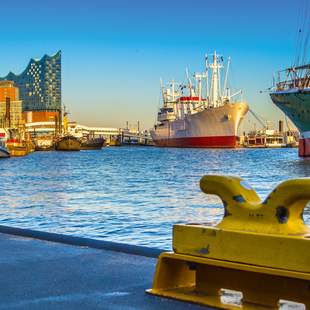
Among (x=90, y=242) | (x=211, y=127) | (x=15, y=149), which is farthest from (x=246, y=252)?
(x=211, y=127)

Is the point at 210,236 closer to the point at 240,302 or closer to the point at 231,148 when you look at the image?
the point at 240,302

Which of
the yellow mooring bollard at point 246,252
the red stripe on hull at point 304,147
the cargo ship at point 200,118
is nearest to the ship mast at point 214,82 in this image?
the cargo ship at point 200,118

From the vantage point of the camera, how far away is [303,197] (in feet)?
14.3

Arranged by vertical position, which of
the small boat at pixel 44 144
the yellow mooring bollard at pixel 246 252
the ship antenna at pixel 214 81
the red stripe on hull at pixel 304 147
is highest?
the ship antenna at pixel 214 81

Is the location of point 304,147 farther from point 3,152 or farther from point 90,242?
point 90,242

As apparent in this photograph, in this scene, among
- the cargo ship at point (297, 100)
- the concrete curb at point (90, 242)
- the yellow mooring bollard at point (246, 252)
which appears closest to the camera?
the yellow mooring bollard at point (246, 252)

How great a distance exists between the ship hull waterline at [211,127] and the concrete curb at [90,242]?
13780 centimetres

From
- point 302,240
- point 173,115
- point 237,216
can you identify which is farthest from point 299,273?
point 173,115

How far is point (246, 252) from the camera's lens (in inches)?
178

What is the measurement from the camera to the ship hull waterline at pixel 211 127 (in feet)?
480

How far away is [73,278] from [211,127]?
144664mm

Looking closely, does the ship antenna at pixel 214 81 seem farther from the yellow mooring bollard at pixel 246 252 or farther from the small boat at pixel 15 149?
the yellow mooring bollard at pixel 246 252

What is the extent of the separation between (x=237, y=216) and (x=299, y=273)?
62cm

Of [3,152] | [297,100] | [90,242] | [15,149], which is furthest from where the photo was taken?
[15,149]
